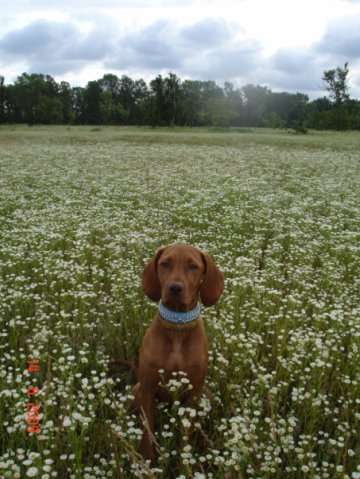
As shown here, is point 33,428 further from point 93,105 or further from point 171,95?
point 93,105

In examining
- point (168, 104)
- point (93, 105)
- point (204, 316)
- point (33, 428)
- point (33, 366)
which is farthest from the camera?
point (93, 105)

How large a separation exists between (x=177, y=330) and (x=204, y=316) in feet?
5.04

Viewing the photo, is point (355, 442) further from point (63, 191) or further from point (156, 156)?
point (156, 156)

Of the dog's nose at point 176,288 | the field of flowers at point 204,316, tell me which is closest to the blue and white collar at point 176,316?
the dog's nose at point 176,288

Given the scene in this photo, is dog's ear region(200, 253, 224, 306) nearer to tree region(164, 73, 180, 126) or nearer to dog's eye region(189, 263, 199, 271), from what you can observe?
dog's eye region(189, 263, 199, 271)

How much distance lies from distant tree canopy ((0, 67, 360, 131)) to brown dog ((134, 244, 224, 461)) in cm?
6218

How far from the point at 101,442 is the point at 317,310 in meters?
2.95

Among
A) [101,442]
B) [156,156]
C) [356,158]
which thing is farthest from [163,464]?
[356,158]

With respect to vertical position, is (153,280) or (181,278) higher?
(181,278)

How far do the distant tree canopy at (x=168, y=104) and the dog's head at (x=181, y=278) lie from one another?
204ft

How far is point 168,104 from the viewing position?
63.8m

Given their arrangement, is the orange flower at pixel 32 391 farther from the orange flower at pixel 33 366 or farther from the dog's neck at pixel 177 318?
the dog's neck at pixel 177 318

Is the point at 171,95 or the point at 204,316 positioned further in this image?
the point at 171,95

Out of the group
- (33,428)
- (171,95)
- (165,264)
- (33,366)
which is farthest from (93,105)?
(33,428)
